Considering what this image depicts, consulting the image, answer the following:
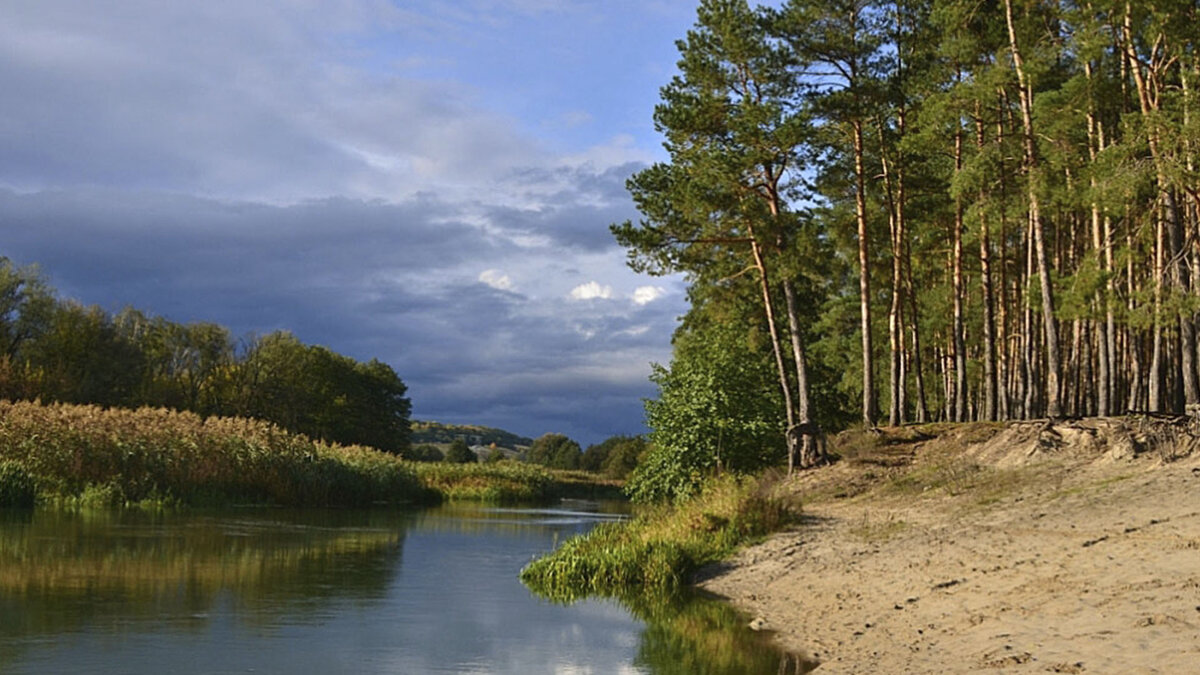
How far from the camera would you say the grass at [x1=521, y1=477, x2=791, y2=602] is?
21438 mm

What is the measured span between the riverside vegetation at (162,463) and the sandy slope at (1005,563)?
2210cm

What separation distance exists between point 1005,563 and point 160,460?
2967 centimetres

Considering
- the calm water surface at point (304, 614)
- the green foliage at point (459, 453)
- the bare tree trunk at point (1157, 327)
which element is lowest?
the calm water surface at point (304, 614)

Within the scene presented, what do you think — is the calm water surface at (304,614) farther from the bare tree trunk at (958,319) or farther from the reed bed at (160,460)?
the bare tree trunk at (958,319)

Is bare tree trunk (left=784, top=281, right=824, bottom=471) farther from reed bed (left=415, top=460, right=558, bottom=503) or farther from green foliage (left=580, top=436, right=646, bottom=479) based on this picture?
green foliage (left=580, top=436, right=646, bottom=479)

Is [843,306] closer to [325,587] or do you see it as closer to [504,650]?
[325,587]

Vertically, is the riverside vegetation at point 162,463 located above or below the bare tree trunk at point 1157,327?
below

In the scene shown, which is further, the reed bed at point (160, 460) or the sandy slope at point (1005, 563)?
the reed bed at point (160, 460)

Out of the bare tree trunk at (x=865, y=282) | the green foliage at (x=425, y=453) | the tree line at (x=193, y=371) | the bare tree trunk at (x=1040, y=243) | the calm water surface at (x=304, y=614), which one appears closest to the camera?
the calm water surface at (x=304, y=614)

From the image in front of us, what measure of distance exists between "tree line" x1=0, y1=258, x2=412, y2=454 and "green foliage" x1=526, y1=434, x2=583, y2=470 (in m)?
18.9

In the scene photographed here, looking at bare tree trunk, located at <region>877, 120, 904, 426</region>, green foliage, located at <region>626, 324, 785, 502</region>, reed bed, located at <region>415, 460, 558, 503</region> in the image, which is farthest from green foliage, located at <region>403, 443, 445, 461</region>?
bare tree trunk, located at <region>877, 120, 904, 426</region>

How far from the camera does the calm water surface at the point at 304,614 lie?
42.0 feet

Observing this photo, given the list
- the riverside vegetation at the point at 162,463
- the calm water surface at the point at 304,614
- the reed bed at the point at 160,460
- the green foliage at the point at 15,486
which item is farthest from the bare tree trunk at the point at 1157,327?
the green foliage at the point at 15,486

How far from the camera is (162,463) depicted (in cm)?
3681
